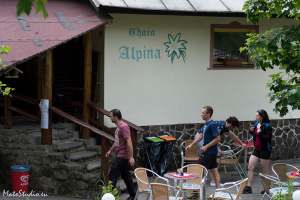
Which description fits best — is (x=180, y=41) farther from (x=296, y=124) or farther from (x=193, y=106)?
(x=296, y=124)

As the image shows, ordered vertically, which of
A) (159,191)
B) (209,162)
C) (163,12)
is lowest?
(159,191)

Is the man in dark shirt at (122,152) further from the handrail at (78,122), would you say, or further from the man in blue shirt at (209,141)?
the man in blue shirt at (209,141)

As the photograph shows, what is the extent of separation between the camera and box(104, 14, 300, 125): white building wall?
12352mm

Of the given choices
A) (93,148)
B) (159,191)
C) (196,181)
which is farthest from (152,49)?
(159,191)

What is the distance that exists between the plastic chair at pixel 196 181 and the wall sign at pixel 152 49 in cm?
376

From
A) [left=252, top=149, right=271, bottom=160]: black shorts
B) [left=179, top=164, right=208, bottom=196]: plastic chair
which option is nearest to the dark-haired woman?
[left=252, top=149, right=271, bottom=160]: black shorts

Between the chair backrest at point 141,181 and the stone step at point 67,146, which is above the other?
the stone step at point 67,146

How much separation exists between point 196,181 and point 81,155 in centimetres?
285

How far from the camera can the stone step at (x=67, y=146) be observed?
1109cm

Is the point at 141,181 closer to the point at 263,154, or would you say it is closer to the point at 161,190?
the point at 161,190

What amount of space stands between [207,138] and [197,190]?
1419mm

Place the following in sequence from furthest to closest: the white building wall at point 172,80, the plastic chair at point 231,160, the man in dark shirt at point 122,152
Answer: the white building wall at point 172,80 → the plastic chair at point 231,160 → the man in dark shirt at point 122,152

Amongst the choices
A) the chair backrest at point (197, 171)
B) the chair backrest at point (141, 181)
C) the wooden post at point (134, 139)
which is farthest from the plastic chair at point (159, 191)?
the wooden post at point (134, 139)

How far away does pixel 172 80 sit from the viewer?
1305 cm
